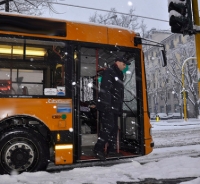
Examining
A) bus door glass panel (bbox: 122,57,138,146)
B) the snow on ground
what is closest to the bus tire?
the snow on ground

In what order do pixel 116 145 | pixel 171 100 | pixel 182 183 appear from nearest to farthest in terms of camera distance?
pixel 182 183, pixel 116 145, pixel 171 100

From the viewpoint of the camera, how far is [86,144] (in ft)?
21.0

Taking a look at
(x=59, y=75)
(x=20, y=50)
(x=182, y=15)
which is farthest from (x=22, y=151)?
(x=182, y=15)

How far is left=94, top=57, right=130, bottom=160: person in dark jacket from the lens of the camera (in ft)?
18.9

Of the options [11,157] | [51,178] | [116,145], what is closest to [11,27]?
[11,157]

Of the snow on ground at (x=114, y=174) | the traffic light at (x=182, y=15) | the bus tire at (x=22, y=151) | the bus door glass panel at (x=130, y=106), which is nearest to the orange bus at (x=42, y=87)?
the bus tire at (x=22, y=151)

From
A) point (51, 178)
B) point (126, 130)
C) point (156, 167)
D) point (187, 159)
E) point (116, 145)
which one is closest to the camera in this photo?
point (51, 178)

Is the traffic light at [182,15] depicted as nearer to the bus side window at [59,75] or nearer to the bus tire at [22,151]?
the bus side window at [59,75]

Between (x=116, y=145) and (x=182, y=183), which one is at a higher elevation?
(x=116, y=145)

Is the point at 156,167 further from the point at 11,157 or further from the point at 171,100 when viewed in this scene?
the point at 171,100

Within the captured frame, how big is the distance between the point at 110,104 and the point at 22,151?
209cm

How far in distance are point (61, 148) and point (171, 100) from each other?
1912 inches

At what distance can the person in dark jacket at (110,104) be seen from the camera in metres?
5.75

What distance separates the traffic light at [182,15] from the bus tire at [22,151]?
3.20 m
